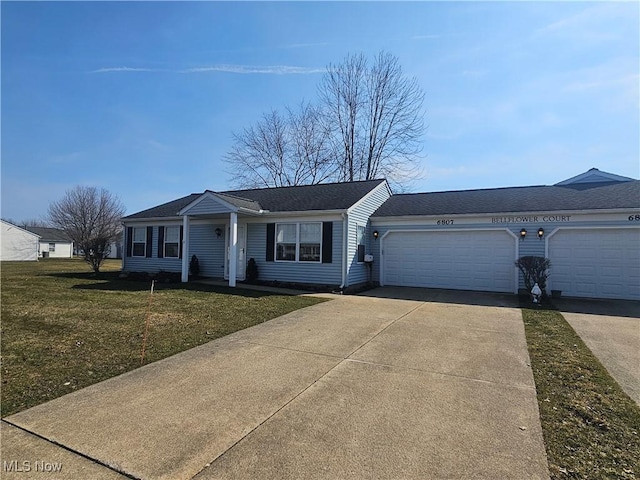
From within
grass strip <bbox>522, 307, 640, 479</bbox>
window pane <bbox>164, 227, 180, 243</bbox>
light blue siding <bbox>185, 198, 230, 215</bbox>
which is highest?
light blue siding <bbox>185, 198, 230, 215</bbox>

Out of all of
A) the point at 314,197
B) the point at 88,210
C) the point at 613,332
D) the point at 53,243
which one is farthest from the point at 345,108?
the point at 53,243

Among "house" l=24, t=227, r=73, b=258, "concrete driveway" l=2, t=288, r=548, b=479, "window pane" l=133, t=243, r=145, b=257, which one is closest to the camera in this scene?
"concrete driveway" l=2, t=288, r=548, b=479

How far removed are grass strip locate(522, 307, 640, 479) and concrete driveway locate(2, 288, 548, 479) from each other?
144 mm

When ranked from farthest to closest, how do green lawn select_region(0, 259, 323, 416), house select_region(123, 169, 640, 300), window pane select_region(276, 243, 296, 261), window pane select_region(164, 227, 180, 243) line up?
window pane select_region(164, 227, 180, 243) < window pane select_region(276, 243, 296, 261) < house select_region(123, 169, 640, 300) < green lawn select_region(0, 259, 323, 416)

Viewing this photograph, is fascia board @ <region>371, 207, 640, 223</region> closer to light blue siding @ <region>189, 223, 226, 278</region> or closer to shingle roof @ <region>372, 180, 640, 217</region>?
shingle roof @ <region>372, 180, 640, 217</region>

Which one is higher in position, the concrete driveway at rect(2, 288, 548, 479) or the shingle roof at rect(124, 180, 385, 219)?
the shingle roof at rect(124, 180, 385, 219)

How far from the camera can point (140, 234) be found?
16938 mm

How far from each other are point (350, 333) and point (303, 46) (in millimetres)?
11348

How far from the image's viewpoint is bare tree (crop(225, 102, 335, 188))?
1050 inches

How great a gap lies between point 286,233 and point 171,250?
633 cm

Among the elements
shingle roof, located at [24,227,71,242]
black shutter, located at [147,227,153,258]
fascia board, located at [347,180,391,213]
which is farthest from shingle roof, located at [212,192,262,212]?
shingle roof, located at [24,227,71,242]

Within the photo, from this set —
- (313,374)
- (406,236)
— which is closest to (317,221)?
(406,236)

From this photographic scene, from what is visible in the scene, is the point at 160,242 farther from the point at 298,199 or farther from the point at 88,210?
the point at 88,210

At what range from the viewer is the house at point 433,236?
424 inches
